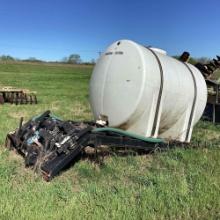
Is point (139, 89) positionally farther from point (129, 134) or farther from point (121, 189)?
point (121, 189)

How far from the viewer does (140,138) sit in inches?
244

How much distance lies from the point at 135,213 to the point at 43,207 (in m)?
0.88

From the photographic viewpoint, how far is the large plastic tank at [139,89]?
6.18m

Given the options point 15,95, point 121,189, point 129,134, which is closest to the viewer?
point 121,189

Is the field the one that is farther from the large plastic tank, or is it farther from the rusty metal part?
the rusty metal part

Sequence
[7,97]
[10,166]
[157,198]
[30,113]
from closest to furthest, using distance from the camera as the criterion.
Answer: [157,198]
[10,166]
[30,113]
[7,97]

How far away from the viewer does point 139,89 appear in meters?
6.13

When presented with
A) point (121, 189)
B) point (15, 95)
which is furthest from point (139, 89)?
point (15, 95)

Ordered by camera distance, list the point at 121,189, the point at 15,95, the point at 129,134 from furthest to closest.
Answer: the point at 15,95
the point at 129,134
the point at 121,189

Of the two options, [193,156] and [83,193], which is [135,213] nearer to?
[83,193]

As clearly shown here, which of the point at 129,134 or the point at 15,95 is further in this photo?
the point at 15,95

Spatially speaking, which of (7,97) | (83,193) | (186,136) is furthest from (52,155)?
(7,97)

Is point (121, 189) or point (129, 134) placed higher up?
point (129, 134)

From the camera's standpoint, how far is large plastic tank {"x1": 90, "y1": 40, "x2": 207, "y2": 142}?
6.18 m
